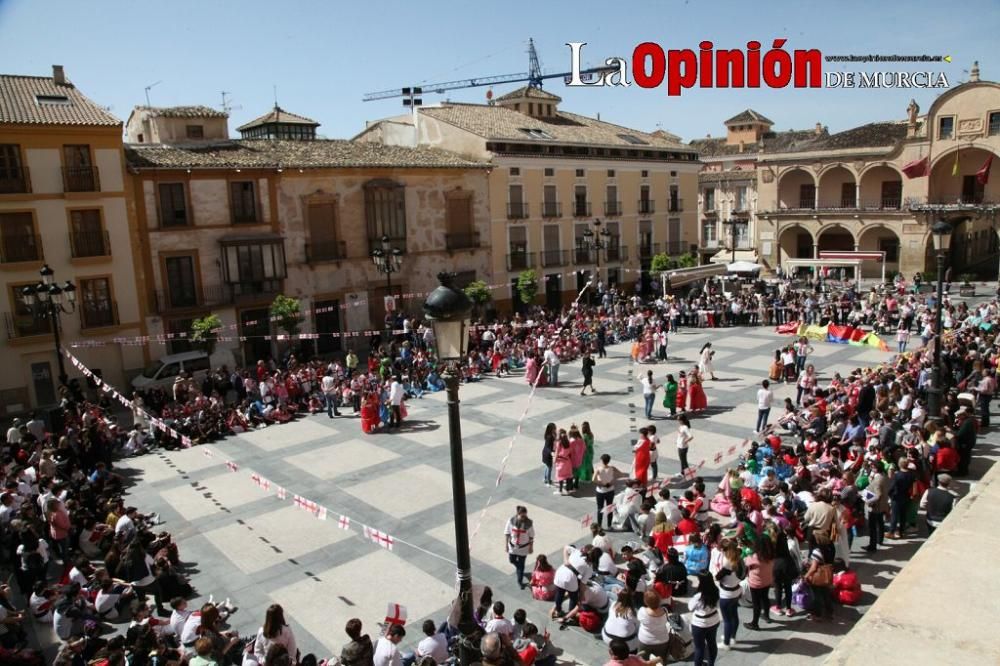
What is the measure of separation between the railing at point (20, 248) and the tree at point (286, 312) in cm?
735

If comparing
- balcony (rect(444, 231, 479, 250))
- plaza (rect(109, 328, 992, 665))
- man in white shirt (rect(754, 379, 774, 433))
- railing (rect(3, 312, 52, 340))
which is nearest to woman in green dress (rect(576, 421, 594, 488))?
plaza (rect(109, 328, 992, 665))

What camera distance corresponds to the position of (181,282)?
2725 cm

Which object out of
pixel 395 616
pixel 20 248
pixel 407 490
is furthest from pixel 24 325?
pixel 395 616

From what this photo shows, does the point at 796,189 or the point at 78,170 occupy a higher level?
the point at 78,170

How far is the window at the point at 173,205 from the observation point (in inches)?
1051

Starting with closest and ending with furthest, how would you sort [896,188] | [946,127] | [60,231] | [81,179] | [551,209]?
[60,231]
[81,179]
[551,209]
[946,127]
[896,188]

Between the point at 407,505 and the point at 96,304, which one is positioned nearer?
the point at 407,505

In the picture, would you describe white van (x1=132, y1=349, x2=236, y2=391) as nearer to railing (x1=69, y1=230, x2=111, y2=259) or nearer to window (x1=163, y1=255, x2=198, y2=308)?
window (x1=163, y1=255, x2=198, y2=308)

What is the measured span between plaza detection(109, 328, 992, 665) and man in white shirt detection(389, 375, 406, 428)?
1.08 feet

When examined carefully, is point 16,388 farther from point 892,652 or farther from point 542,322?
point 892,652

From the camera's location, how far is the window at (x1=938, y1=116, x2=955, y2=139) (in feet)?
142

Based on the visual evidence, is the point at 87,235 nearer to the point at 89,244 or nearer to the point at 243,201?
the point at 89,244

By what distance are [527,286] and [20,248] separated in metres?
20.9

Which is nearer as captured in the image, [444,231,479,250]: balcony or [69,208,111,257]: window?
[69,208,111,257]: window
